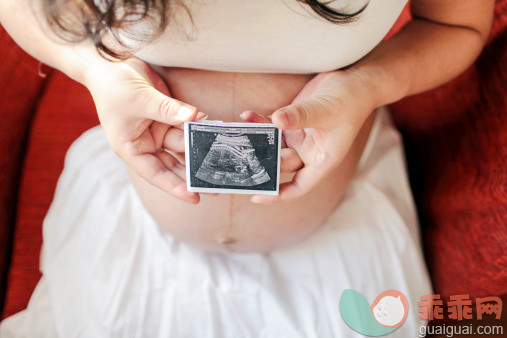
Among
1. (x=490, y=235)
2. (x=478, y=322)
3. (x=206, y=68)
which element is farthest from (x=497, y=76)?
(x=478, y=322)

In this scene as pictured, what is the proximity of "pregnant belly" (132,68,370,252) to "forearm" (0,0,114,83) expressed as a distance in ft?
0.39

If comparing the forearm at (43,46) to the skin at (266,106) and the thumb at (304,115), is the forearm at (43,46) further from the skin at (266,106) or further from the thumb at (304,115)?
the thumb at (304,115)

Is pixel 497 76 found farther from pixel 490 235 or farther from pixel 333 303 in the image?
pixel 333 303

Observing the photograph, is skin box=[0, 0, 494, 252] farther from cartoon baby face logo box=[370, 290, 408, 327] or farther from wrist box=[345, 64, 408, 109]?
cartoon baby face logo box=[370, 290, 408, 327]

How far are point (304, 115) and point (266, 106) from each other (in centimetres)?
15

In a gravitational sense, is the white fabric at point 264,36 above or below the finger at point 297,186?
above

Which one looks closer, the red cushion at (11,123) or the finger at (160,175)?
the finger at (160,175)

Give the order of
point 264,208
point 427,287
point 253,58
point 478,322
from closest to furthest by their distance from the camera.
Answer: point 253,58 < point 264,208 < point 427,287 < point 478,322

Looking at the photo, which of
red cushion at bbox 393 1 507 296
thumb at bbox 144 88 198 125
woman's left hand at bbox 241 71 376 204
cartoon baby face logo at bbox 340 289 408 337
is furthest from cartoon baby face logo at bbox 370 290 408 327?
thumb at bbox 144 88 198 125

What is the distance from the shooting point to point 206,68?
71cm

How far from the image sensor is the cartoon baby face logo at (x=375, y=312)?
812 millimetres

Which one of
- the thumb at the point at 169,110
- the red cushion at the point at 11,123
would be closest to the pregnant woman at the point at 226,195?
the thumb at the point at 169,110

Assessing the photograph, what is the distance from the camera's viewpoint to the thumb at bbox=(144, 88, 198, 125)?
609 millimetres

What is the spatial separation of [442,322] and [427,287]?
6.1 inches
